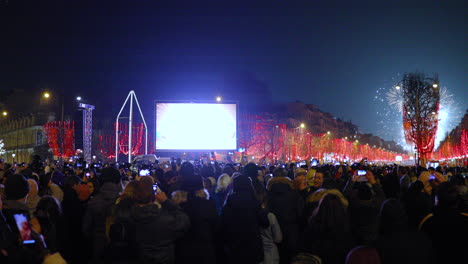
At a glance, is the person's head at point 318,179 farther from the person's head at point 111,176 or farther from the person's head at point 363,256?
the person's head at point 363,256

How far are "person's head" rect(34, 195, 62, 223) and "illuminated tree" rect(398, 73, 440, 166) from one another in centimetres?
A: 4502

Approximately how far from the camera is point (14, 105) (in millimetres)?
116750

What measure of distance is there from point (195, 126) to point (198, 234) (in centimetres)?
2856

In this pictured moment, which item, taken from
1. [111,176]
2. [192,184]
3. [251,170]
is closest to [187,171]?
[192,184]

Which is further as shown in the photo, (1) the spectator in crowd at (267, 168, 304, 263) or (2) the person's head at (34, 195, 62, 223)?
(1) the spectator in crowd at (267, 168, 304, 263)

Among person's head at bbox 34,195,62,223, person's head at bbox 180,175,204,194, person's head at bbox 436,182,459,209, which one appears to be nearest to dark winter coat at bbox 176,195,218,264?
person's head at bbox 180,175,204,194

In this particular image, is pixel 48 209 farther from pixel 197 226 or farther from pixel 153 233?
pixel 197 226

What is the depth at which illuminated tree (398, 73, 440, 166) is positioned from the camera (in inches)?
1852

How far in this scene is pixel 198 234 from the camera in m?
5.95

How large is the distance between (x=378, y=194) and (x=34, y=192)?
6502 mm

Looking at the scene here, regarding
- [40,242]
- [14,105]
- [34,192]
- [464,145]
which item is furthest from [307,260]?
[14,105]

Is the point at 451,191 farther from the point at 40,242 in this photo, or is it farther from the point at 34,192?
the point at 34,192

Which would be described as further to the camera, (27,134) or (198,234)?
(27,134)

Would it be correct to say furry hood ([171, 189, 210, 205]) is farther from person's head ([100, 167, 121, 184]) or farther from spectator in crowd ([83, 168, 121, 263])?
person's head ([100, 167, 121, 184])
